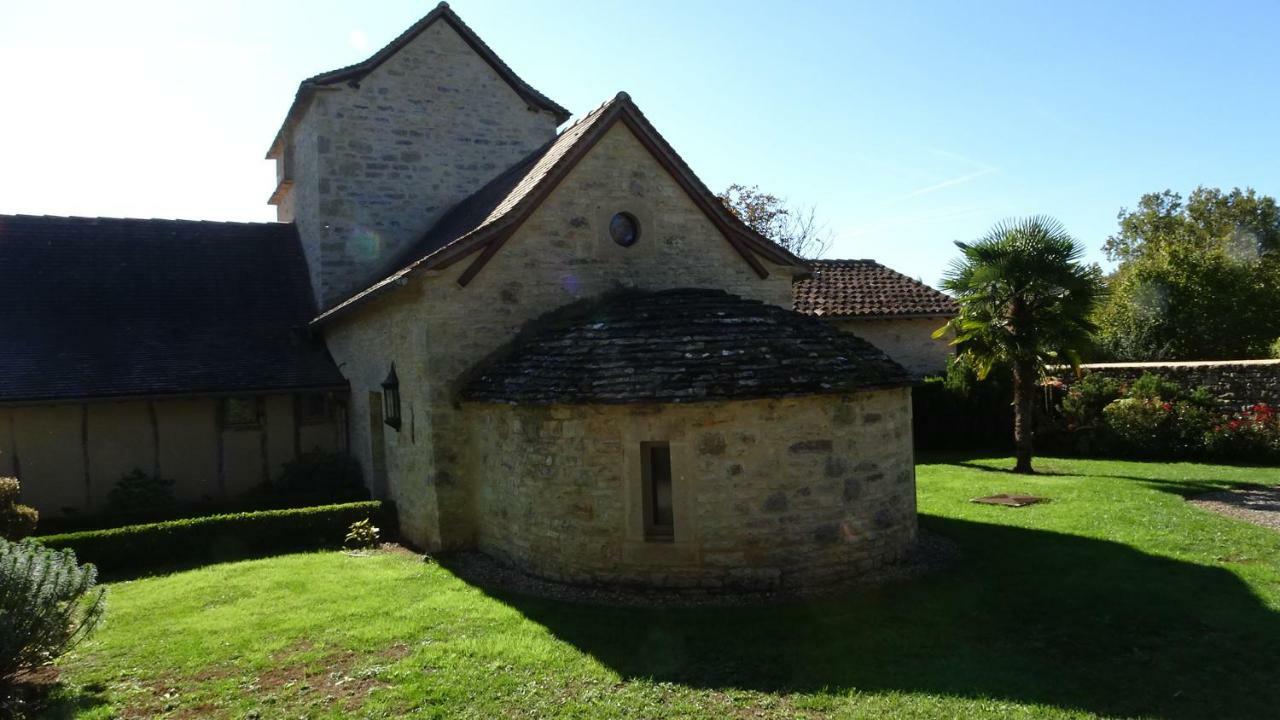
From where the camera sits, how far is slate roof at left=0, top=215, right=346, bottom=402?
1505 centimetres

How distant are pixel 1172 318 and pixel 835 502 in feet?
90.3

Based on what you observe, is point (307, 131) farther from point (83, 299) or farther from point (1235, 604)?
point (1235, 604)

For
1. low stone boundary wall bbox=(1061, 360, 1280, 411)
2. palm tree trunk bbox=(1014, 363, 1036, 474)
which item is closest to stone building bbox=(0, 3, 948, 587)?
palm tree trunk bbox=(1014, 363, 1036, 474)

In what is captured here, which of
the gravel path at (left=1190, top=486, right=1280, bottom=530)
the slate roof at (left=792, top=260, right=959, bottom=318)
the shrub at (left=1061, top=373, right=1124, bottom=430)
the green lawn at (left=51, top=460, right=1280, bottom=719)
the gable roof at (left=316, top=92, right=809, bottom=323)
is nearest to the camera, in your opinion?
the green lawn at (left=51, top=460, right=1280, bottom=719)

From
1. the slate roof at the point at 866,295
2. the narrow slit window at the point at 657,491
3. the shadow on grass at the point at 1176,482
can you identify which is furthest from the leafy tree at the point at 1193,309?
the narrow slit window at the point at 657,491

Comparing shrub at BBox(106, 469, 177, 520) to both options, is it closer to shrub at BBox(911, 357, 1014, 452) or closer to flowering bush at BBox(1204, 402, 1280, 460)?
shrub at BBox(911, 357, 1014, 452)

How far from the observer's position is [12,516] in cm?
1163

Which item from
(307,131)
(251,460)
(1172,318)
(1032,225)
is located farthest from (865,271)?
(251,460)

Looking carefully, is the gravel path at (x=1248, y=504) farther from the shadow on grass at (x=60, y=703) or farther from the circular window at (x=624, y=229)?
the shadow on grass at (x=60, y=703)

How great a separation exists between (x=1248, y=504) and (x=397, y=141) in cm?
1778

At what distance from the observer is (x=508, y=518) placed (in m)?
11.1

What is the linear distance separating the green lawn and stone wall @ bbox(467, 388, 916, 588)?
0.76m

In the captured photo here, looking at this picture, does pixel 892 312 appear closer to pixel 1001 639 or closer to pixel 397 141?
pixel 397 141

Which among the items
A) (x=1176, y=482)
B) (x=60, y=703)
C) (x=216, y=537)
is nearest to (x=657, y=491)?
(x=60, y=703)
